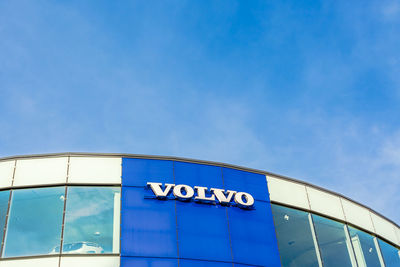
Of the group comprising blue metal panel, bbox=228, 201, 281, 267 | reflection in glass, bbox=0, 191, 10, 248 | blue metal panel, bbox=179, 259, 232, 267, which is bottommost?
blue metal panel, bbox=179, 259, 232, 267

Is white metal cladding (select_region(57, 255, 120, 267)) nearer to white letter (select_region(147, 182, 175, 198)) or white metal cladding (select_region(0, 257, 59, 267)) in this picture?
white metal cladding (select_region(0, 257, 59, 267))

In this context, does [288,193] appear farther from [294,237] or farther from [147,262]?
[147,262]

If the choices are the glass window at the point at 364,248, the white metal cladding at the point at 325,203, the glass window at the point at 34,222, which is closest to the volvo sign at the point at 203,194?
the white metal cladding at the point at 325,203

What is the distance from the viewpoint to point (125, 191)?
23844mm

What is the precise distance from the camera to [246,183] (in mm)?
26203

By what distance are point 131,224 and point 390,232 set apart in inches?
681

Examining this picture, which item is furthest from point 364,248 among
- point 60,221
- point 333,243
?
point 60,221

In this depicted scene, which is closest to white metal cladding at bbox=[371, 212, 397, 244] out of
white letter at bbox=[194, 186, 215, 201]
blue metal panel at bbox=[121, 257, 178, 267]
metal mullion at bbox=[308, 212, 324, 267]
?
metal mullion at bbox=[308, 212, 324, 267]

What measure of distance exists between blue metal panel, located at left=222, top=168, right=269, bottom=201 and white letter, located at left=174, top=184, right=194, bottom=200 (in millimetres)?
2071

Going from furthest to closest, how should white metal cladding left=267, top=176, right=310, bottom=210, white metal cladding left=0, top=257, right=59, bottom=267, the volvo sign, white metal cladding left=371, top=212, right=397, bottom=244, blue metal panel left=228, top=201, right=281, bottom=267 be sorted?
white metal cladding left=371, top=212, right=397, bottom=244
white metal cladding left=267, top=176, right=310, bottom=210
the volvo sign
blue metal panel left=228, top=201, right=281, bottom=267
white metal cladding left=0, top=257, right=59, bottom=267

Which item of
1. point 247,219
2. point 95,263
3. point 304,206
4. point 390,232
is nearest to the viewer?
point 95,263

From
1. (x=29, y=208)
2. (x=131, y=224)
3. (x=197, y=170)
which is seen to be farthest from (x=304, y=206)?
(x=29, y=208)

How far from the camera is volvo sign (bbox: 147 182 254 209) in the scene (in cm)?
2417

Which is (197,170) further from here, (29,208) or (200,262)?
(29,208)
